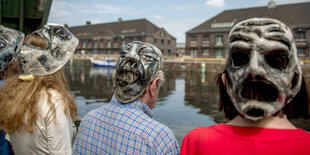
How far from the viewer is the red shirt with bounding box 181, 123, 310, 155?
1.25 m

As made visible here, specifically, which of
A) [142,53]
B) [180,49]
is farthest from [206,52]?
[142,53]

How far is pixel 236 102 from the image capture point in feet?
4.47

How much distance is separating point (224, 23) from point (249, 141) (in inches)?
1870

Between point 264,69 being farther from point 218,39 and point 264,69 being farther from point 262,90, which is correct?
point 218,39

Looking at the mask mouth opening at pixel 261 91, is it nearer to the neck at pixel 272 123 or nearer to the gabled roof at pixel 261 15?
the neck at pixel 272 123

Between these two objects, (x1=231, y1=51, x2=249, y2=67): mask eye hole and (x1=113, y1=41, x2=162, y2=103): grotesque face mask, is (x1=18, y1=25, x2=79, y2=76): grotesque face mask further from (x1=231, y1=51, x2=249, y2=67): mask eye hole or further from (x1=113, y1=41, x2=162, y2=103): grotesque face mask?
(x1=231, y1=51, x2=249, y2=67): mask eye hole

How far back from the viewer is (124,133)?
71.0 inches

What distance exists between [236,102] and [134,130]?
0.75m

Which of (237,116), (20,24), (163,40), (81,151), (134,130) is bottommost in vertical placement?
(81,151)

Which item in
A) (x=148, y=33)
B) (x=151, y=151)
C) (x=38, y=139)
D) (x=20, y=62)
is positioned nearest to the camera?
(x=151, y=151)

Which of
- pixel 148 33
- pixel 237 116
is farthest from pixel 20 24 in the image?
pixel 148 33

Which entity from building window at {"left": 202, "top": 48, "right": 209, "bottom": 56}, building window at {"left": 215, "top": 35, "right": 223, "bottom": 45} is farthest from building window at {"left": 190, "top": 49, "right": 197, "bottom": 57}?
building window at {"left": 215, "top": 35, "right": 223, "bottom": 45}

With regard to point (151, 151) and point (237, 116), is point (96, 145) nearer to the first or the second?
point (151, 151)

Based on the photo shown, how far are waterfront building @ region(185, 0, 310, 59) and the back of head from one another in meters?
43.1
